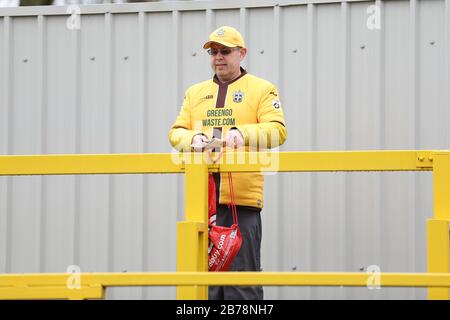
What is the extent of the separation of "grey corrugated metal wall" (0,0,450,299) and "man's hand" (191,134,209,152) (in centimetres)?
166

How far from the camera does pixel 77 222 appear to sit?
19.0ft

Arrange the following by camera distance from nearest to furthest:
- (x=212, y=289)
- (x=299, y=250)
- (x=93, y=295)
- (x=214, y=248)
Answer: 1. (x=93, y=295)
2. (x=214, y=248)
3. (x=212, y=289)
4. (x=299, y=250)

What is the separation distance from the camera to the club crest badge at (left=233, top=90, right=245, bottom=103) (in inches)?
174

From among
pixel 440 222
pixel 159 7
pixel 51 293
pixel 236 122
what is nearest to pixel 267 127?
pixel 236 122

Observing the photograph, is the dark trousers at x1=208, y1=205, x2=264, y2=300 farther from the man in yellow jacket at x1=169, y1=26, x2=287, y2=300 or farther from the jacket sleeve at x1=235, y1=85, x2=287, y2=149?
the jacket sleeve at x1=235, y1=85, x2=287, y2=149

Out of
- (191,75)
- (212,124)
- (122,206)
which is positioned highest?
(191,75)

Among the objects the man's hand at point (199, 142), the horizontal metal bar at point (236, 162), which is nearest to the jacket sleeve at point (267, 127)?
the man's hand at point (199, 142)

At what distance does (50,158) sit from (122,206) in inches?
90.9

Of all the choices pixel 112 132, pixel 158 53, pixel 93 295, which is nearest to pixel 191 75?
pixel 158 53

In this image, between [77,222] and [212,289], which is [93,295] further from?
[77,222]

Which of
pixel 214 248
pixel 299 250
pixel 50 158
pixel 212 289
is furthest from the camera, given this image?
pixel 299 250

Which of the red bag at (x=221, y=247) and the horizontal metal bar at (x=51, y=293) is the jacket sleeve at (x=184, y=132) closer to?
the red bag at (x=221, y=247)

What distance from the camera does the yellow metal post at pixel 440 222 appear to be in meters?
3.24

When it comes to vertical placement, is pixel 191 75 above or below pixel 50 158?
above
